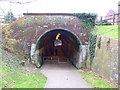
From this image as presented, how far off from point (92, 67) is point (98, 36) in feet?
8.35

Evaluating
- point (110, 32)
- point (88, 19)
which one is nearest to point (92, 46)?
point (110, 32)

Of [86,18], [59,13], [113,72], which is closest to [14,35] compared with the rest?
[59,13]

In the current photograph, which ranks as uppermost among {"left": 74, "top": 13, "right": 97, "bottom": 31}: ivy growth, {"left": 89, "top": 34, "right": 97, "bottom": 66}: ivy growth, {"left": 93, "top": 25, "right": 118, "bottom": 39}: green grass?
{"left": 74, "top": 13, "right": 97, "bottom": 31}: ivy growth

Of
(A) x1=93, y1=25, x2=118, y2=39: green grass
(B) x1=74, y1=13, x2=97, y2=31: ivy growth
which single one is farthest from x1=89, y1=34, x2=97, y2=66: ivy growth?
(B) x1=74, y1=13, x2=97, y2=31: ivy growth

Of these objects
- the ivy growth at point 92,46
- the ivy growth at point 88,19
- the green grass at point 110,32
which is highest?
the ivy growth at point 88,19

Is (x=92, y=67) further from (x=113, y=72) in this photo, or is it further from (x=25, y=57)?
(x=25, y=57)

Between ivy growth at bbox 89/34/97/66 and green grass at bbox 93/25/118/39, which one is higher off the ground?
green grass at bbox 93/25/118/39

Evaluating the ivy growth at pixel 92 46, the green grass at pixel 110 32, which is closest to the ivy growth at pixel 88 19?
the green grass at pixel 110 32

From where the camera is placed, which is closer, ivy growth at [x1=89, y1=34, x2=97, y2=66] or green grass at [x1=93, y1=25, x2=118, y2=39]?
green grass at [x1=93, y1=25, x2=118, y2=39]

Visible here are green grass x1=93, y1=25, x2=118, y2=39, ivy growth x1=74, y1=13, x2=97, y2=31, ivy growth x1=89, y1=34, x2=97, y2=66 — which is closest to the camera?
green grass x1=93, y1=25, x2=118, y2=39

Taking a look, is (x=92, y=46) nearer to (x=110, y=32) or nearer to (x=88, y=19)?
(x=110, y=32)

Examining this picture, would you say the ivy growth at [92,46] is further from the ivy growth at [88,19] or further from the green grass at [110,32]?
the ivy growth at [88,19]

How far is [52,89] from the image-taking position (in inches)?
360

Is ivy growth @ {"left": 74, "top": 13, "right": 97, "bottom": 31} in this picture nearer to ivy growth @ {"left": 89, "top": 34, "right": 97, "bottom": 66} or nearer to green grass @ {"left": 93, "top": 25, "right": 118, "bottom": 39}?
green grass @ {"left": 93, "top": 25, "right": 118, "bottom": 39}
